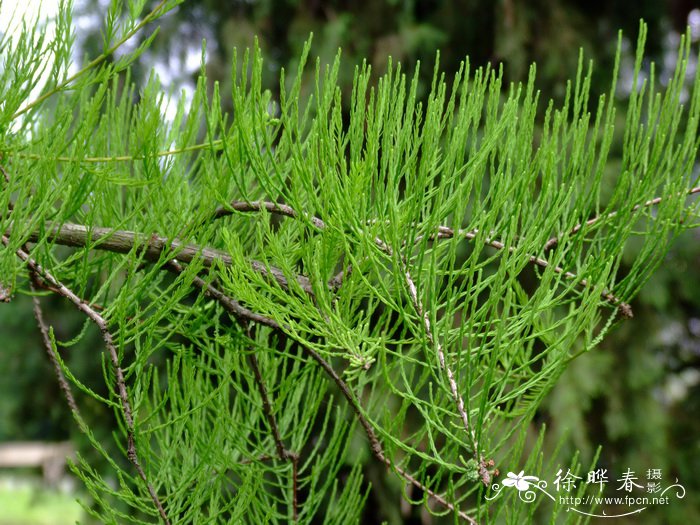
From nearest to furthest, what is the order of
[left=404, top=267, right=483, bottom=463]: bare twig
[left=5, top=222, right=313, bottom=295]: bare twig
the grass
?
[left=404, top=267, right=483, bottom=463]: bare twig
[left=5, top=222, right=313, bottom=295]: bare twig
the grass

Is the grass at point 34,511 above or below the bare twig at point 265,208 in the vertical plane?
below

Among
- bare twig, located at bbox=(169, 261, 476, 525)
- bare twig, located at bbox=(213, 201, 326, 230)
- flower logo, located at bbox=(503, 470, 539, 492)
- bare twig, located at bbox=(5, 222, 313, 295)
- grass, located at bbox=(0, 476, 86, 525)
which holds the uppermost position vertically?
bare twig, located at bbox=(213, 201, 326, 230)

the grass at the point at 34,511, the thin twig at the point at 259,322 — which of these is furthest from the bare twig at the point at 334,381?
the grass at the point at 34,511

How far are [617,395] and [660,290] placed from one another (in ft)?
1.25

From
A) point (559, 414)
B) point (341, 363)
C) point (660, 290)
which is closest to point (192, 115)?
point (341, 363)

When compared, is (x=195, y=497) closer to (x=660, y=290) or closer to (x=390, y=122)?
(x=390, y=122)

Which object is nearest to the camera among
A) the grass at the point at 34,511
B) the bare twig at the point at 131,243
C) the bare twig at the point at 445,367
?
the bare twig at the point at 445,367

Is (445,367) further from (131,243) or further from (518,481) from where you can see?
(131,243)

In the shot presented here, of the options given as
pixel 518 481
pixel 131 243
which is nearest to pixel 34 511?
pixel 131 243

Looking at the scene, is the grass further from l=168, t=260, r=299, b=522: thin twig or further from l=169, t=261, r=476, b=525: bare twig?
l=169, t=261, r=476, b=525: bare twig

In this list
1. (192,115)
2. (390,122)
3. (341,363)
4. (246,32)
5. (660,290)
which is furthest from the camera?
(246,32)

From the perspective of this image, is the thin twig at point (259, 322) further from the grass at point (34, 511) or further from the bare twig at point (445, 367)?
the grass at point (34, 511)

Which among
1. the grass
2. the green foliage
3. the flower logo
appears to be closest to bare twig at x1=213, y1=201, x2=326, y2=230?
the green foliage

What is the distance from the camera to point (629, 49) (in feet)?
9.62
